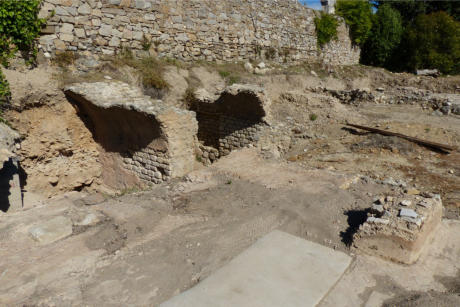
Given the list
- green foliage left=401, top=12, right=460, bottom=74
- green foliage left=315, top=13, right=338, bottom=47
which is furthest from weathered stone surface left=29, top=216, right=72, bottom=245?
green foliage left=401, top=12, right=460, bottom=74

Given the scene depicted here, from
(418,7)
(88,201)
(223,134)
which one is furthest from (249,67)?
(418,7)

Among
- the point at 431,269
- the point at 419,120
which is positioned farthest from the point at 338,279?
the point at 419,120

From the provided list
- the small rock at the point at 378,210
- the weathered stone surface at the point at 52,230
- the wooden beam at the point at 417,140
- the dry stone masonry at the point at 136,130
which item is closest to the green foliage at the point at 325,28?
the wooden beam at the point at 417,140

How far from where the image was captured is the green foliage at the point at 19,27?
6734 millimetres

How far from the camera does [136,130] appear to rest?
6855 millimetres

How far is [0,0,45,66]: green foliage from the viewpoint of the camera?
673 centimetres

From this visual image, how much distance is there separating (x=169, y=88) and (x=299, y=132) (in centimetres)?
424

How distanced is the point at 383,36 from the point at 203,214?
2274cm

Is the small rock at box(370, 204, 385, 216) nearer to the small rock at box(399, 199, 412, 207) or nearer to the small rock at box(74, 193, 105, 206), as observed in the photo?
the small rock at box(399, 199, 412, 207)

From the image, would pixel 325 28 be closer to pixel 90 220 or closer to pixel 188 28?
pixel 188 28

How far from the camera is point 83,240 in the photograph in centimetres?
406

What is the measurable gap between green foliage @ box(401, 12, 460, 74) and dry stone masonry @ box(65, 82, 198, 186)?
66.9ft

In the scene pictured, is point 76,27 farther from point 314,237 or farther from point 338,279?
point 338,279

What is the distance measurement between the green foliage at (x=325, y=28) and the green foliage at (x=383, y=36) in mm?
7144
